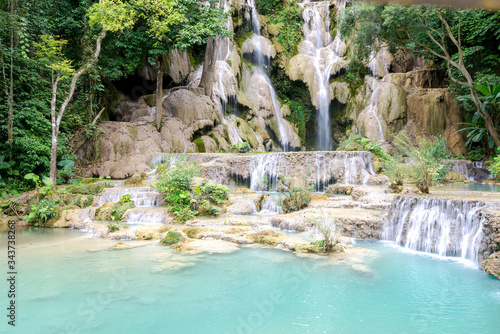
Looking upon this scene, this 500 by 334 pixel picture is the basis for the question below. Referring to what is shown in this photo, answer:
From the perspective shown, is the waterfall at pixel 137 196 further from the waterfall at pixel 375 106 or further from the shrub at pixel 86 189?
the waterfall at pixel 375 106

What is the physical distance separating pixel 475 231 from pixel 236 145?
12763 millimetres

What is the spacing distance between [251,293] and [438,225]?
4.07m

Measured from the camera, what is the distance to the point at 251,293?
4.57 meters

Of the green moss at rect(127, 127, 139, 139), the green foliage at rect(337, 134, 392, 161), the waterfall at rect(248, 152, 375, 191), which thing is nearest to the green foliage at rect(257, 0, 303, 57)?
the green foliage at rect(337, 134, 392, 161)

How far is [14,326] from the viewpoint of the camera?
3732mm

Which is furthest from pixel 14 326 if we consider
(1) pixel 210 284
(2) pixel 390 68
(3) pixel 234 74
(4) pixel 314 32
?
(4) pixel 314 32

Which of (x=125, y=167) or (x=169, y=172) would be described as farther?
(x=125, y=167)

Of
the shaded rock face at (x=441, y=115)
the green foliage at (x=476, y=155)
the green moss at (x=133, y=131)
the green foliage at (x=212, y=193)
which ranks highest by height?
the shaded rock face at (x=441, y=115)

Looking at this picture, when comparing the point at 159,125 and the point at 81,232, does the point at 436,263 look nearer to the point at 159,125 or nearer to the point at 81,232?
the point at 81,232

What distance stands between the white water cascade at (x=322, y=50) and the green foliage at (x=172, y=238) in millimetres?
17160

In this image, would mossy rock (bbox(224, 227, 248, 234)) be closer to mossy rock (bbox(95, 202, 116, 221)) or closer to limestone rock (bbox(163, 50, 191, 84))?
mossy rock (bbox(95, 202, 116, 221))

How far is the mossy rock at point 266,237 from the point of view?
6.73 metres

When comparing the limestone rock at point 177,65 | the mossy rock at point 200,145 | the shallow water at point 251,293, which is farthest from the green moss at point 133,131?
the shallow water at point 251,293

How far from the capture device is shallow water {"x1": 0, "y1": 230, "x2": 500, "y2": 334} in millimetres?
3727
